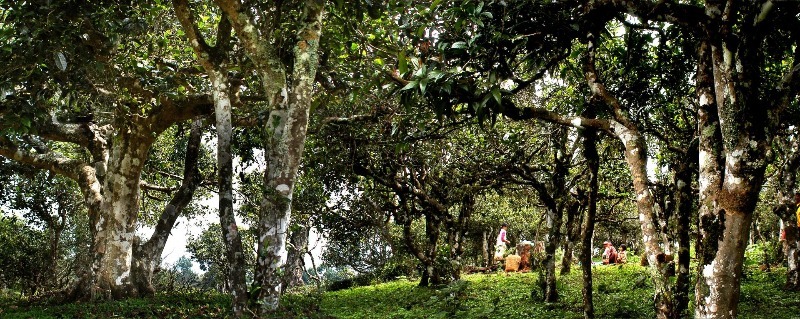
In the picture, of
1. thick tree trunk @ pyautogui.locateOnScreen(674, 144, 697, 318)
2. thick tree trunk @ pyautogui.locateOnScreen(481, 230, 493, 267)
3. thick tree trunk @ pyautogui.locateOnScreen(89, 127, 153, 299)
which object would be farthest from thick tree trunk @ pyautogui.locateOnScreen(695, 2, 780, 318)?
thick tree trunk @ pyautogui.locateOnScreen(481, 230, 493, 267)

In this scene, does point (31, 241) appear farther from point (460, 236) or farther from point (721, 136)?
point (721, 136)

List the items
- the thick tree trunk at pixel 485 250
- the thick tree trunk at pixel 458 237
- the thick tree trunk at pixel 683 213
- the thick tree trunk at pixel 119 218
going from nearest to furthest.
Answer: the thick tree trunk at pixel 683 213 → the thick tree trunk at pixel 119 218 → the thick tree trunk at pixel 458 237 → the thick tree trunk at pixel 485 250

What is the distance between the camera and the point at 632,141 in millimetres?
4992

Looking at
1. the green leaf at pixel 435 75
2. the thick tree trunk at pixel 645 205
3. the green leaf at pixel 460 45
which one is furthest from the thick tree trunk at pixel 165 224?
the thick tree trunk at pixel 645 205

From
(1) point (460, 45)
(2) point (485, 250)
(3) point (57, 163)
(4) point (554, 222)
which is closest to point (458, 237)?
(4) point (554, 222)

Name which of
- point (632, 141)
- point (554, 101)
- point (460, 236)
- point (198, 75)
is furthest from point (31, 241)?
point (632, 141)

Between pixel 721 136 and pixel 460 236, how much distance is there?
935 cm

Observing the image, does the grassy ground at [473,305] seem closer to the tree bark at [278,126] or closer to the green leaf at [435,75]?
the tree bark at [278,126]

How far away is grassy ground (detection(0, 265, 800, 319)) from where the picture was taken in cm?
896

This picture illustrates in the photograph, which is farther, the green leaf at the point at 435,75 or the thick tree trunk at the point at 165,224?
the thick tree trunk at the point at 165,224

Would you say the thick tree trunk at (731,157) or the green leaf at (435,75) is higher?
the green leaf at (435,75)

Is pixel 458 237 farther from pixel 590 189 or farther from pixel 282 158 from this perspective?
pixel 282 158

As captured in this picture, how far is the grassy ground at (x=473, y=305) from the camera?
353 inches

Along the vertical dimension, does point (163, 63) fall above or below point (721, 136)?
above
